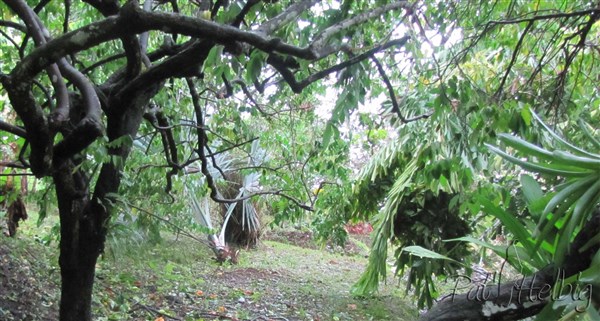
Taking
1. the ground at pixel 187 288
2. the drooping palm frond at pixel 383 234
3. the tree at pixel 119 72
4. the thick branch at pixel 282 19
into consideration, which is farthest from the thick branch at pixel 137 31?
the drooping palm frond at pixel 383 234

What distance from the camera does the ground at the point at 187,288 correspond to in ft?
12.0

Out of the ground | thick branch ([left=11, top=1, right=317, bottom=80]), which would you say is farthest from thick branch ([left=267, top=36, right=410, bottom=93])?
the ground

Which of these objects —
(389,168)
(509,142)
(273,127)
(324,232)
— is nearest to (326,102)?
(273,127)

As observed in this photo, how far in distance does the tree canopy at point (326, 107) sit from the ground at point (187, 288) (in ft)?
2.26

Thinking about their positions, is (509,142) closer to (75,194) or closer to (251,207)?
(75,194)

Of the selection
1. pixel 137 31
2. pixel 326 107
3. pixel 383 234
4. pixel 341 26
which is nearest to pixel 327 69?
pixel 341 26

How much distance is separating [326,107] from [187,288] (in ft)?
8.69

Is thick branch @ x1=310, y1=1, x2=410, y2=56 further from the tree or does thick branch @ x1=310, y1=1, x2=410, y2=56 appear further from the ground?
the ground

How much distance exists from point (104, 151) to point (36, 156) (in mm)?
281

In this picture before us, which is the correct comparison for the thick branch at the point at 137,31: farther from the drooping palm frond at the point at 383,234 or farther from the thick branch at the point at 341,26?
the drooping palm frond at the point at 383,234

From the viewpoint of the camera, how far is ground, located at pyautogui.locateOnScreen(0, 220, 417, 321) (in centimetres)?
366

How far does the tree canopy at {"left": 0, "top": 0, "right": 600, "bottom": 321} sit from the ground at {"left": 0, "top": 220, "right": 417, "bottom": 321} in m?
0.69

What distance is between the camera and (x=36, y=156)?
80.1 inches

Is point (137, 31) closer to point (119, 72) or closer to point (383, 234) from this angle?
point (119, 72)
